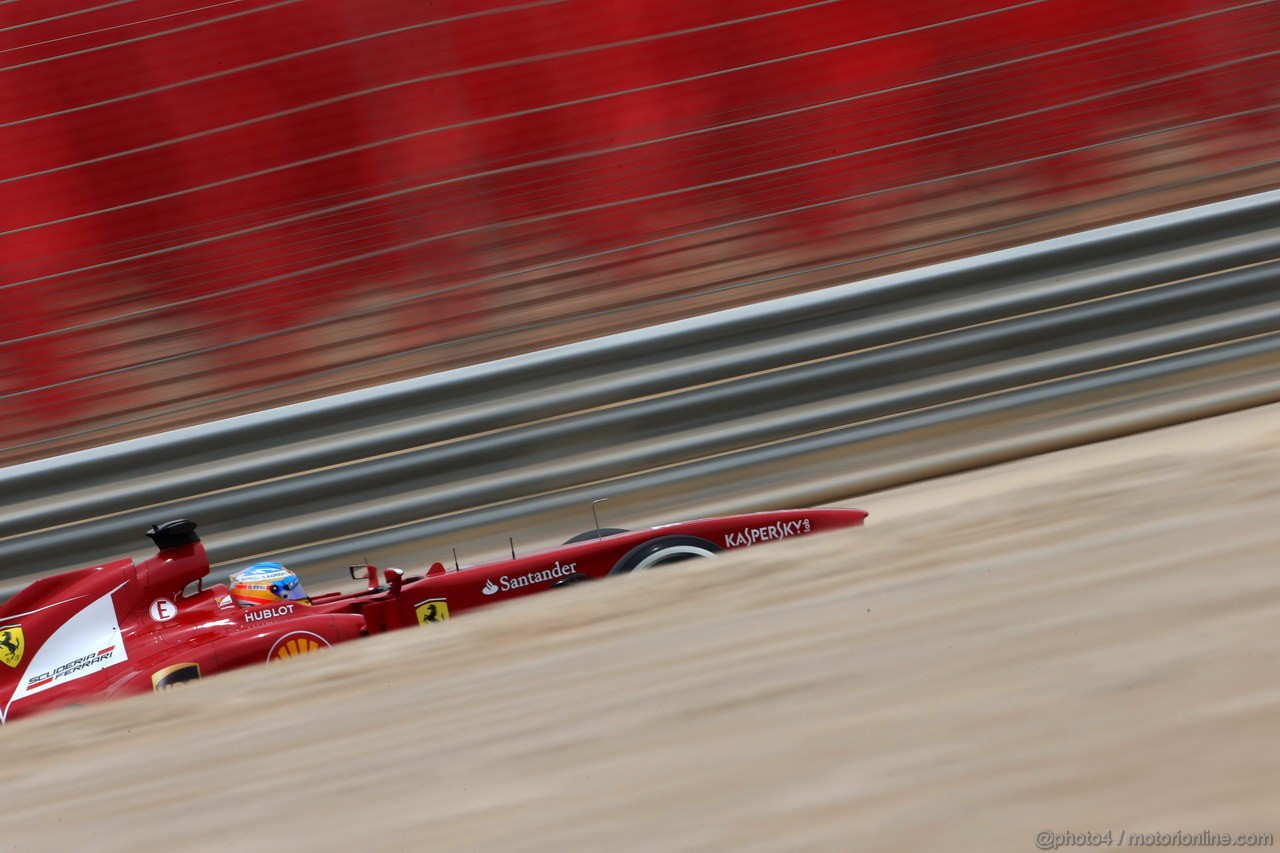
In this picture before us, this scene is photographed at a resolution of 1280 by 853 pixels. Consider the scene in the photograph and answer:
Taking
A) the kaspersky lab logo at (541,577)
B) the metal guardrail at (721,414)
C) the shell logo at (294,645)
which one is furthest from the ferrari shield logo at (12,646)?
the kaspersky lab logo at (541,577)

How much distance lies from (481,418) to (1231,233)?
11.1 ft

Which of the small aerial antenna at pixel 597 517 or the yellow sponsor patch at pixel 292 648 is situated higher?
the small aerial antenna at pixel 597 517

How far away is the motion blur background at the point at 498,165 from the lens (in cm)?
549

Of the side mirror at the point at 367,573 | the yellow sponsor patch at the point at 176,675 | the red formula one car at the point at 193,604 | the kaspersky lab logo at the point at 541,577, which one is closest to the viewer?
the yellow sponsor patch at the point at 176,675

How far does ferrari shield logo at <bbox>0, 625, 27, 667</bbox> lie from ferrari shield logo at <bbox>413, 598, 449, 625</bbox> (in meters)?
1.47

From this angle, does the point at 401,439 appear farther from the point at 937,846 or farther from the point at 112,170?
the point at 937,846

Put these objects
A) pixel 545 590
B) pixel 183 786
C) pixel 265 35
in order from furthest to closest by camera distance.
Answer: pixel 265 35, pixel 545 590, pixel 183 786

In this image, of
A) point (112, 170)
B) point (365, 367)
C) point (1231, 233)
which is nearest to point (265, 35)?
point (112, 170)

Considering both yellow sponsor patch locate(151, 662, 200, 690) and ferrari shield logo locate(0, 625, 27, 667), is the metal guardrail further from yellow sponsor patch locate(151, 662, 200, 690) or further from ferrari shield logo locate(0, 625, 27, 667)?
yellow sponsor patch locate(151, 662, 200, 690)

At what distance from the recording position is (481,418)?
5.28 metres

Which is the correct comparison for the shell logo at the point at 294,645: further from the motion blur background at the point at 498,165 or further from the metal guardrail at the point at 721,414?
the motion blur background at the point at 498,165

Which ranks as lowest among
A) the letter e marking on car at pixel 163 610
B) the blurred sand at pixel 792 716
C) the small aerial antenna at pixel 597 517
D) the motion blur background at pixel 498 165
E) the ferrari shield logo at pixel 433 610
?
the ferrari shield logo at pixel 433 610

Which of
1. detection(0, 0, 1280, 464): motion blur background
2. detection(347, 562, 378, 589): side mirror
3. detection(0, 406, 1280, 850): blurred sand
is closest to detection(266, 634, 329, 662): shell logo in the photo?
detection(347, 562, 378, 589): side mirror

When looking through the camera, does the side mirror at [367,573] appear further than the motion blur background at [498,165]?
No
